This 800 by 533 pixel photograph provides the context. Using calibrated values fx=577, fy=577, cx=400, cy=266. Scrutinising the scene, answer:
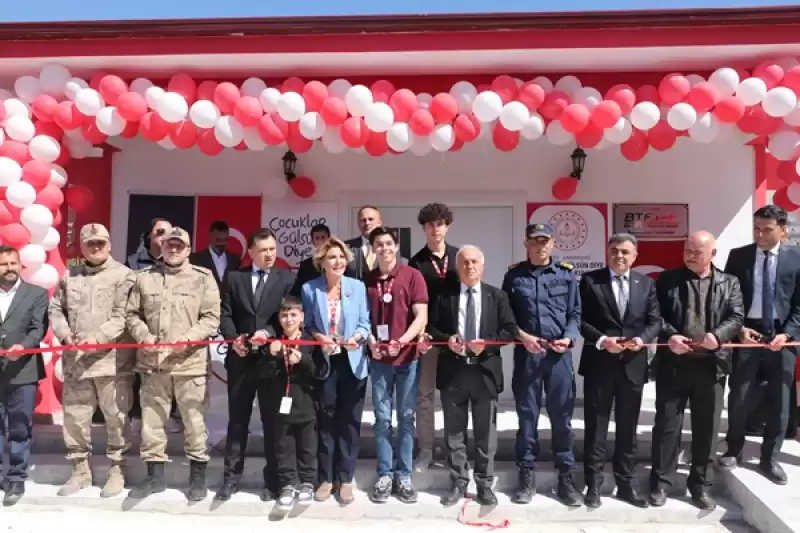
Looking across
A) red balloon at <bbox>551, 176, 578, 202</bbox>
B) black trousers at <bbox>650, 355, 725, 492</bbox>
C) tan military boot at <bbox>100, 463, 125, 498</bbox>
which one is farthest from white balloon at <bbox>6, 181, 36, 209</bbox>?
black trousers at <bbox>650, 355, 725, 492</bbox>

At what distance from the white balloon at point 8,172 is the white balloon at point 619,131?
171 inches

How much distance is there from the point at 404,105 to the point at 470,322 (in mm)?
1733

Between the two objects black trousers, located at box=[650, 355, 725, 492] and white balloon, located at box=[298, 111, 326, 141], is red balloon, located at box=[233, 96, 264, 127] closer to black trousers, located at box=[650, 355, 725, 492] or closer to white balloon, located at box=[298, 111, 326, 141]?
white balloon, located at box=[298, 111, 326, 141]

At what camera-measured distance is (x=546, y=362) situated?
362 cm

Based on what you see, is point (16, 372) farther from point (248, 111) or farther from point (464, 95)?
point (464, 95)

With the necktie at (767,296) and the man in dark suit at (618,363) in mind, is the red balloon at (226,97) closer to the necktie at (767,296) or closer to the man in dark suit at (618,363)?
the man in dark suit at (618,363)

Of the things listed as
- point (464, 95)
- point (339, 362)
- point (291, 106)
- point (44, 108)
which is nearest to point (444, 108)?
point (464, 95)

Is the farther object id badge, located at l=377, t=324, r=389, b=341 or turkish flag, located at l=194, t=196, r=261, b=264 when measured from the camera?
turkish flag, located at l=194, t=196, r=261, b=264

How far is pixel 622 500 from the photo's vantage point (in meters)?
3.66

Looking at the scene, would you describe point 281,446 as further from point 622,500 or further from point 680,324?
point 680,324

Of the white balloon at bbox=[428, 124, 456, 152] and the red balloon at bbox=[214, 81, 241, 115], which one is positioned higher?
the red balloon at bbox=[214, 81, 241, 115]

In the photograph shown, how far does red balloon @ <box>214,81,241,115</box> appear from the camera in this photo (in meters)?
4.37

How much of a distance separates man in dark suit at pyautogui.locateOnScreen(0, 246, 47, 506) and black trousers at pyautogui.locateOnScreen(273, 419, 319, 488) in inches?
66.1

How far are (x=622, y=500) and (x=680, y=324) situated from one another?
117cm
